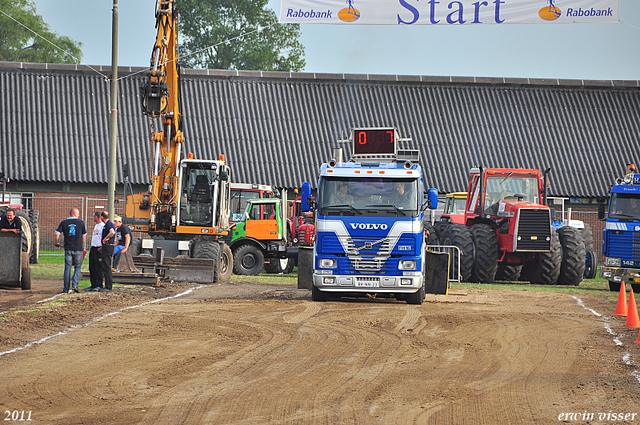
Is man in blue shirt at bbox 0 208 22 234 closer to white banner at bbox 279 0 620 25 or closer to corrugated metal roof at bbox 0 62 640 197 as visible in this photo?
white banner at bbox 279 0 620 25

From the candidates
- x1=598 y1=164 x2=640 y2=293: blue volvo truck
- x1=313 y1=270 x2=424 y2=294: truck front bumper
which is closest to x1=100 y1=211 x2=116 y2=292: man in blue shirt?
x1=313 y1=270 x2=424 y2=294: truck front bumper

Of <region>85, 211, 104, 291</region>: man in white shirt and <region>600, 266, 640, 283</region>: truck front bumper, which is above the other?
<region>85, 211, 104, 291</region>: man in white shirt

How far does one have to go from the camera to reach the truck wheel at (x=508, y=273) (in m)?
25.3

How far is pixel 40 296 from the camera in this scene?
16.8m

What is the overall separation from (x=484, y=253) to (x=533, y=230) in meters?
1.51

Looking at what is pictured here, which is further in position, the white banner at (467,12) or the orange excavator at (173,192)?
the orange excavator at (173,192)

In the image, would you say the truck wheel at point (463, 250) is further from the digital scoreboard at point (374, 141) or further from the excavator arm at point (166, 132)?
the excavator arm at point (166, 132)

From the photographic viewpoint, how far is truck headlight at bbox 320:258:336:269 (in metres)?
15.7

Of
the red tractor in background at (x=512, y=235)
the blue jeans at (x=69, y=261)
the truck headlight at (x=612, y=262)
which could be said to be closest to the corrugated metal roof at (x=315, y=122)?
the red tractor in background at (x=512, y=235)

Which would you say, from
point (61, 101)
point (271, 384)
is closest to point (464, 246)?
point (271, 384)

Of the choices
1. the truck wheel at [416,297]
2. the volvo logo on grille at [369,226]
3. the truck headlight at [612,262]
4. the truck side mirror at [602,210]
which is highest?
the truck side mirror at [602,210]

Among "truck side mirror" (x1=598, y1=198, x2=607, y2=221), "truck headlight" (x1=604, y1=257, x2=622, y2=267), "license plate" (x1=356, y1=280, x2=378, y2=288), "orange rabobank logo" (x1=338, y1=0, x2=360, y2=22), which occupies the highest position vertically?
"orange rabobank logo" (x1=338, y1=0, x2=360, y2=22)

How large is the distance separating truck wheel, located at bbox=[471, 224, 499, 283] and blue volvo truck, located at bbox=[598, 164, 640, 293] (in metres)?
2.96

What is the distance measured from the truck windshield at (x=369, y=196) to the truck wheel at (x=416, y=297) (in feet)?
5.43
